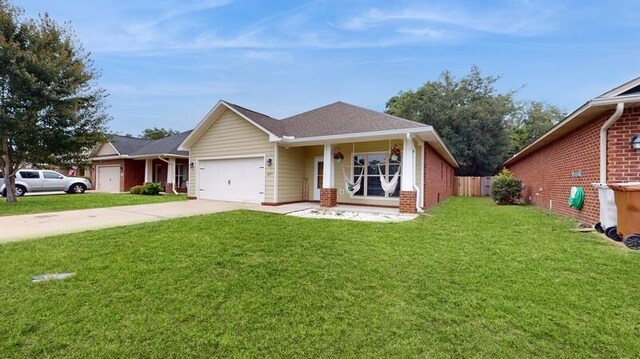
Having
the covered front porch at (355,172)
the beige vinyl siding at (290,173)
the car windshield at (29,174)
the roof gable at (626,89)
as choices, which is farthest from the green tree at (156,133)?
the roof gable at (626,89)

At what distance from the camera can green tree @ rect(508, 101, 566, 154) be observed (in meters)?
27.5

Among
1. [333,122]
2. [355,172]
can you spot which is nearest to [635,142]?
[355,172]

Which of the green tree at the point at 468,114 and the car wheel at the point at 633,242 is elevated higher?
the green tree at the point at 468,114

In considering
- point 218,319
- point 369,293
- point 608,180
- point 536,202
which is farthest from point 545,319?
point 536,202

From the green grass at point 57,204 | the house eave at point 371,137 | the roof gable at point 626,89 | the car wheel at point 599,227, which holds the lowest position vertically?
the green grass at point 57,204

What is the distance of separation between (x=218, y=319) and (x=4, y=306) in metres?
2.13

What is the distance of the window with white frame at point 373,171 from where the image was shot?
10.8 m

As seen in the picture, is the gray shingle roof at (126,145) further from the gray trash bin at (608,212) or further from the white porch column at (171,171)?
the gray trash bin at (608,212)

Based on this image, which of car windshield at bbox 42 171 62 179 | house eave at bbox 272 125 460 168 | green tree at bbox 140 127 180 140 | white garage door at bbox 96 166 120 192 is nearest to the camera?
house eave at bbox 272 125 460 168

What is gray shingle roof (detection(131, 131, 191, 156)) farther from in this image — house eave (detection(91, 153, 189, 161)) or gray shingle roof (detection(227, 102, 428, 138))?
gray shingle roof (detection(227, 102, 428, 138))

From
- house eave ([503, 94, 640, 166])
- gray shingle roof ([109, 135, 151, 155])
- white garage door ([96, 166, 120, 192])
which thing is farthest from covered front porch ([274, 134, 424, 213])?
white garage door ([96, 166, 120, 192])

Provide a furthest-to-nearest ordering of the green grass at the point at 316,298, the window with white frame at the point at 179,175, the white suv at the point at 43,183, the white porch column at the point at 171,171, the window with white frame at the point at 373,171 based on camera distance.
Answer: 1. the window with white frame at the point at 179,175
2. the white porch column at the point at 171,171
3. the white suv at the point at 43,183
4. the window with white frame at the point at 373,171
5. the green grass at the point at 316,298

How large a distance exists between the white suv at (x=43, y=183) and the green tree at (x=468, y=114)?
23.1 metres

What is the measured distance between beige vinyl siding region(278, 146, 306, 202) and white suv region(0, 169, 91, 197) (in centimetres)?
1439
